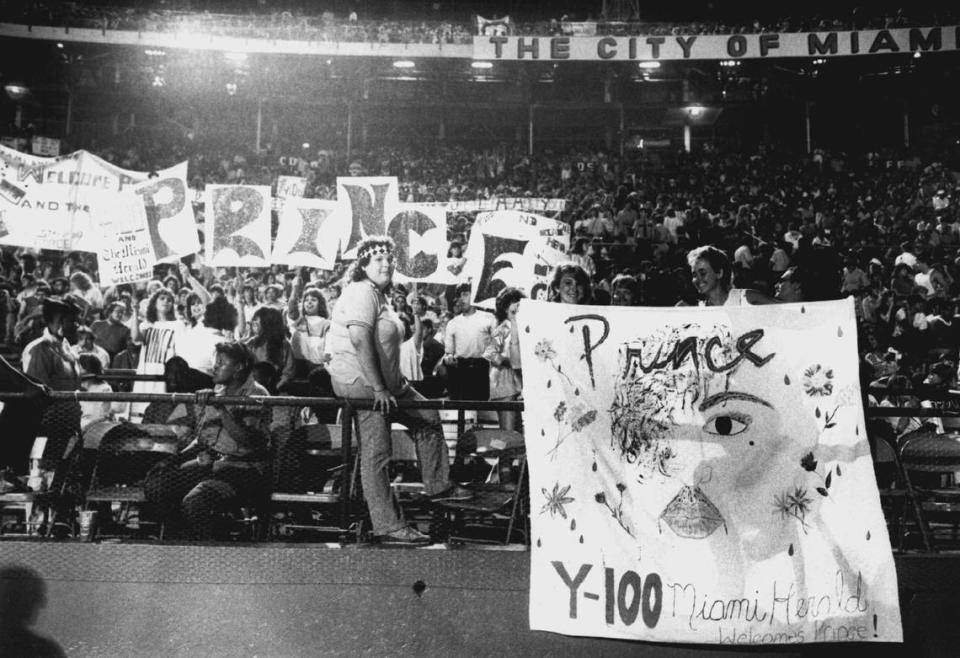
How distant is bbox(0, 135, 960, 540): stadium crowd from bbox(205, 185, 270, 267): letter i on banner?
531mm

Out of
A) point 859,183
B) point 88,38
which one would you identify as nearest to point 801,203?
point 859,183

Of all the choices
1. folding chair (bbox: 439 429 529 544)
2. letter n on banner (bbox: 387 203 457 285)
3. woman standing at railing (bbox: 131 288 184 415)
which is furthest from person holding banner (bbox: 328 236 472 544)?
letter n on banner (bbox: 387 203 457 285)

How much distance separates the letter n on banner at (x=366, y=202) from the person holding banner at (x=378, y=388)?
Result: 14.7 feet

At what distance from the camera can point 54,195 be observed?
9680mm

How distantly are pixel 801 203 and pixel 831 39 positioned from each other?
6264 millimetres

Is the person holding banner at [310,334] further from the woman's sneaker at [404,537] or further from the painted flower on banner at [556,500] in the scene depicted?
the painted flower on banner at [556,500]

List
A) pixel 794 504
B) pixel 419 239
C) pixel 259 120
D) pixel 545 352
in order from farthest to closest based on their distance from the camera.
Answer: pixel 259 120 → pixel 419 239 → pixel 545 352 → pixel 794 504

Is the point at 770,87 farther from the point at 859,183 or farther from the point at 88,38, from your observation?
the point at 88,38

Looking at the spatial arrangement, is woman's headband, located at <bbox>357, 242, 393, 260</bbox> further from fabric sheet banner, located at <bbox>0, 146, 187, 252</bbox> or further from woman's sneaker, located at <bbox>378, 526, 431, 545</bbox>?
fabric sheet banner, located at <bbox>0, 146, 187, 252</bbox>

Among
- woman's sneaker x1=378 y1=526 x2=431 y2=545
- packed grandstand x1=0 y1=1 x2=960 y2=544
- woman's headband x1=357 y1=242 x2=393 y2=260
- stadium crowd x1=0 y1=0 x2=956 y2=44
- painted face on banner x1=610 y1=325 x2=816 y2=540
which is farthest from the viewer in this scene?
stadium crowd x1=0 y1=0 x2=956 y2=44

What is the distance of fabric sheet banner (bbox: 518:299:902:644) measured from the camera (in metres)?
3.96

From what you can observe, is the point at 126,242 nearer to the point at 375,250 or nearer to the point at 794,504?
the point at 375,250

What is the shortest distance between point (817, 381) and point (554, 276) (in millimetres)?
1713

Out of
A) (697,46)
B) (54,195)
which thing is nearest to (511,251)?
(54,195)
